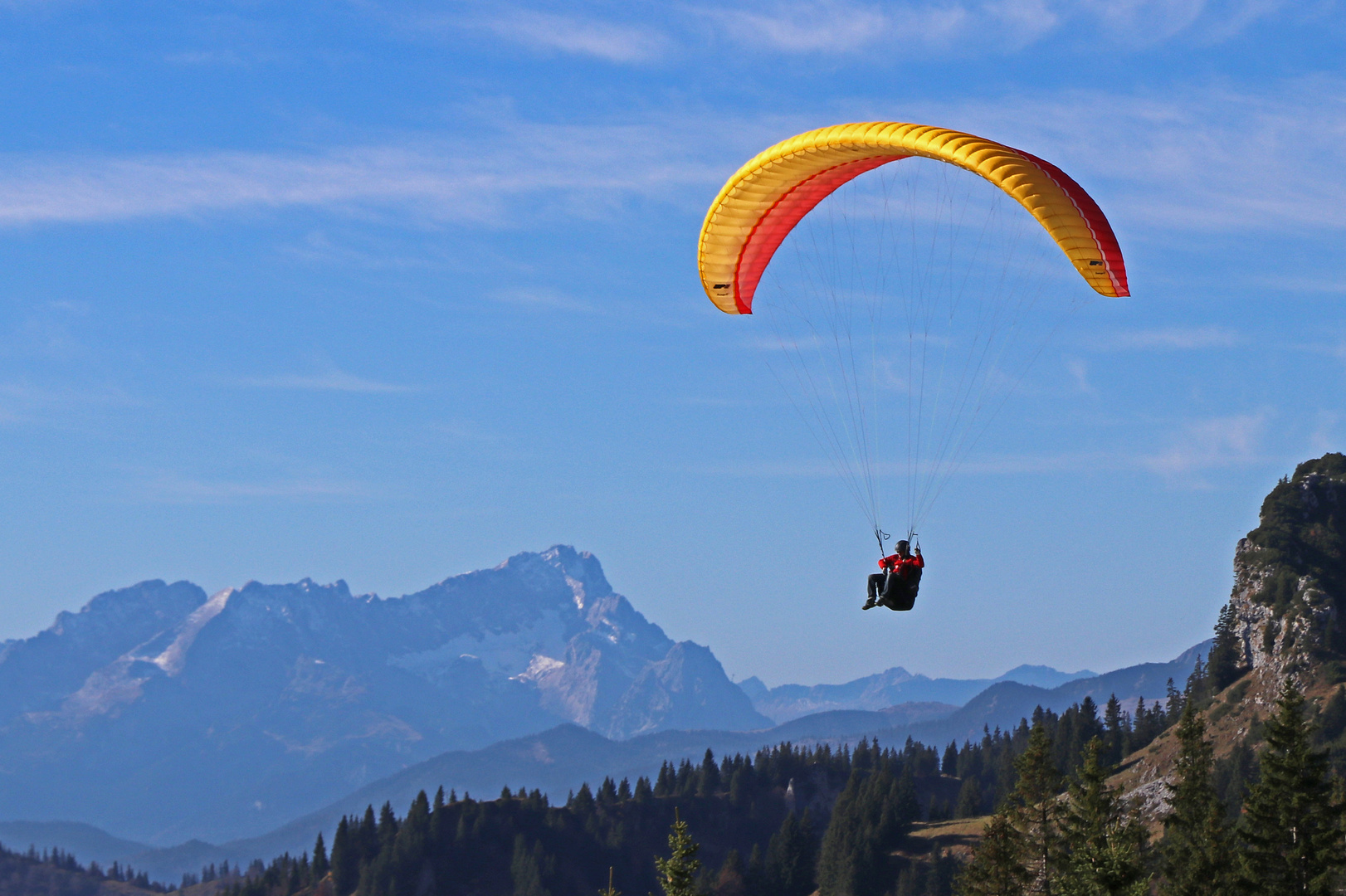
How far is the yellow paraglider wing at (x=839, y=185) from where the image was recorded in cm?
4044

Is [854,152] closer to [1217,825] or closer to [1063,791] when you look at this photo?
[1217,825]

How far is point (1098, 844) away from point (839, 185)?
105ft

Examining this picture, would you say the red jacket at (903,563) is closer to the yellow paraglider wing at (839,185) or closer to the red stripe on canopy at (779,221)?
the yellow paraglider wing at (839,185)

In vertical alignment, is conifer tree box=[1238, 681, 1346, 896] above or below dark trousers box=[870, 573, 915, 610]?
below

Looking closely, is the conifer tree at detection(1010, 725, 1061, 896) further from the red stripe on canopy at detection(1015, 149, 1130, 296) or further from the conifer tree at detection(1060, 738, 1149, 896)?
the red stripe on canopy at detection(1015, 149, 1130, 296)

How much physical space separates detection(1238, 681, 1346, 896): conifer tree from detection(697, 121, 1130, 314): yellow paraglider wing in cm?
2840

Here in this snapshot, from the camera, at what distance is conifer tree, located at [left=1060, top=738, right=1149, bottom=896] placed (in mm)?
45719

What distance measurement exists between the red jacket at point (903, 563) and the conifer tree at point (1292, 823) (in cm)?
2723

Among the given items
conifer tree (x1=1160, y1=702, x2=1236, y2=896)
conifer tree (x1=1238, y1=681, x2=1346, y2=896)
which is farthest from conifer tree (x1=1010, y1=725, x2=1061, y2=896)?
conifer tree (x1=1238, y1=681, x2=1346, y2=896)

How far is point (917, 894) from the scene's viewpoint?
189m

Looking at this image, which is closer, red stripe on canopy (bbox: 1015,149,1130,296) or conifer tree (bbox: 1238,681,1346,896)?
red stripe on canopy (bbox: 1015,149,1130,296)

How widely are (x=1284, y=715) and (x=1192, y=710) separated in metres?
17.8

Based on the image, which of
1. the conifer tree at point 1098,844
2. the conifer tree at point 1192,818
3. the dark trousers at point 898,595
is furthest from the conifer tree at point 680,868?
the conifer tree at point 1192,818

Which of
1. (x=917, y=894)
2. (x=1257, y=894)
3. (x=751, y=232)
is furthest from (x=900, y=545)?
(x=917, y=894)
